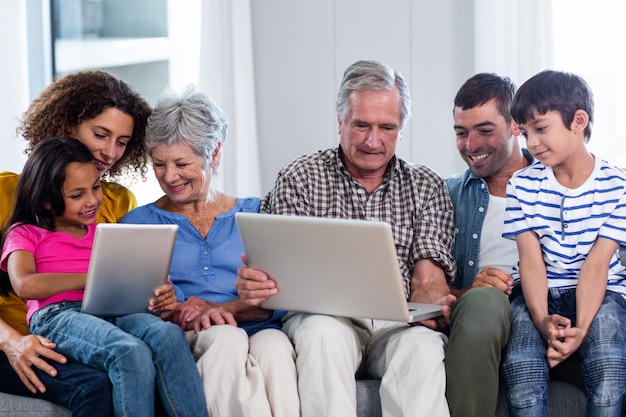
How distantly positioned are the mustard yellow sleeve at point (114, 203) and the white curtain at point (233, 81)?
3.61 ft

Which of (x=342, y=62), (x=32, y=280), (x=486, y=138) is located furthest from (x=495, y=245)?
(x=342, y=62)

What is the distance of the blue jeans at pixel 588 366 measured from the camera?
206cm

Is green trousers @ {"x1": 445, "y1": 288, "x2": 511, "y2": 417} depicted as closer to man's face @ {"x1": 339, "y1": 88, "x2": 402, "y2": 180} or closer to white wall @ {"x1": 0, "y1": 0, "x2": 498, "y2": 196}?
man's face @ {"x1": 339, "y1": 88, "x2": 402, "y2": 180}

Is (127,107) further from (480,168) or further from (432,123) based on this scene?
(432,123)

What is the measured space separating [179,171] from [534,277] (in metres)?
1.03

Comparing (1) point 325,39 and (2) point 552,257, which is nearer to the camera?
(2) point 552,257

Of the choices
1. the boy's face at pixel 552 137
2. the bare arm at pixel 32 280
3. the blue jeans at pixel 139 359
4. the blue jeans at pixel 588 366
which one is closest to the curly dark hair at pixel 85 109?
the bare arm at pixel 32 280

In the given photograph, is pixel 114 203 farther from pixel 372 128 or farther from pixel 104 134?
pixel 372 128

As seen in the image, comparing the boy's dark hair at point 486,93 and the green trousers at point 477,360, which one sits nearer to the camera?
the green trousers at point 477,360

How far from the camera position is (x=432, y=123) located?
149 inches

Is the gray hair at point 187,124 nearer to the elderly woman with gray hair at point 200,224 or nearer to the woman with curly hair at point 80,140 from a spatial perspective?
the elderly woman with gray hair at point 200,224

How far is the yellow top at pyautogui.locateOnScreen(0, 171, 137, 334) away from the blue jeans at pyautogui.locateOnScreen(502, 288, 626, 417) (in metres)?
1.26

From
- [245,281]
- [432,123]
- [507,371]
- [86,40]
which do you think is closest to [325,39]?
[432,123]

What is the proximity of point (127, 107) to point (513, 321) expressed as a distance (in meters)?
1.31
